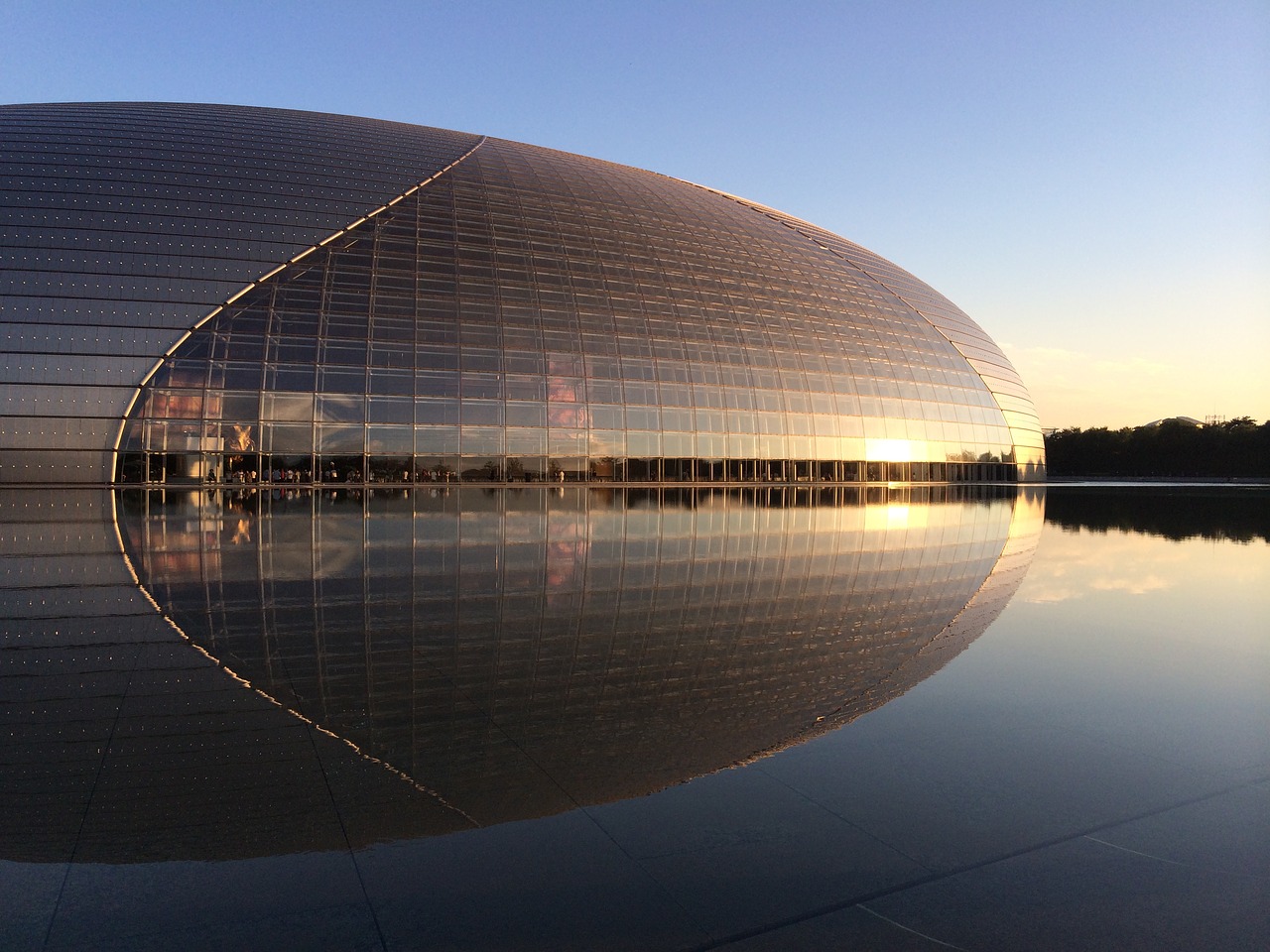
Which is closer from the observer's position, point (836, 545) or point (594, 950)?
point (594, 950)

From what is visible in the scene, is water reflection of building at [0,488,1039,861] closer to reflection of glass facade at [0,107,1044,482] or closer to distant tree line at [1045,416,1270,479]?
reflection of glass facade at [0,107,1044,482]

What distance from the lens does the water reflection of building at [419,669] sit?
455cm

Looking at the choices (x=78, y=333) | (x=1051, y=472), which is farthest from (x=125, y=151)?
(x=1051, y=472)

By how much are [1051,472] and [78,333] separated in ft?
399

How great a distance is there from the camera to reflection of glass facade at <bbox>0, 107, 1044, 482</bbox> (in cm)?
3556

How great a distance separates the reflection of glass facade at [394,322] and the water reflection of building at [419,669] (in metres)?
21.4

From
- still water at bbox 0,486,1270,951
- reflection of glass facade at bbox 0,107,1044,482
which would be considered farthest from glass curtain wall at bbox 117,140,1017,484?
still water at bbox 0,486,1270,951

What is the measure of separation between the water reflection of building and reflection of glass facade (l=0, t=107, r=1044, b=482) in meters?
21.4

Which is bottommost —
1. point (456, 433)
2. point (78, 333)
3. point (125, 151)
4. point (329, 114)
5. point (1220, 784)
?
point (1220, 784)

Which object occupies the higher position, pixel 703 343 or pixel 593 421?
pixel 703 343

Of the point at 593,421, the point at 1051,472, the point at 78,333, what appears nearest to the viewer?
the point at 78,333

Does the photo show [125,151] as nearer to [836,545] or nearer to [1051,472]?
[836,545]

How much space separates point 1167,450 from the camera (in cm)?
11281

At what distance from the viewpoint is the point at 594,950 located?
3182 mm
